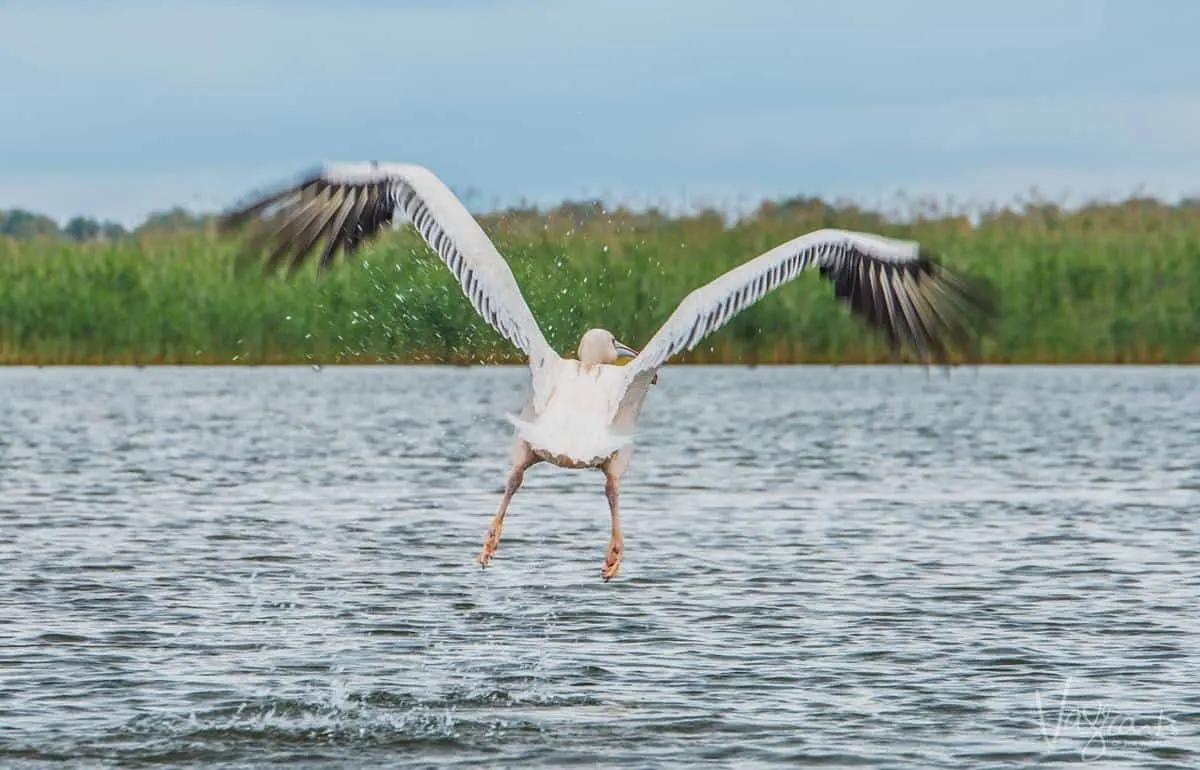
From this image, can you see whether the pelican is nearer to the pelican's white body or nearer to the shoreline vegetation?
the pelican's white body

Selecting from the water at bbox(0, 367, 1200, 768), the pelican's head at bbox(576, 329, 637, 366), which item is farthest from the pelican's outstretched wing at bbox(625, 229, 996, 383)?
the water at bbox(0, 367, 1200, 768)

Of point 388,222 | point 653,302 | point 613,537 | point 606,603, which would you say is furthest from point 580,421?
point 653,302

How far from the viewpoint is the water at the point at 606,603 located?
1177cm

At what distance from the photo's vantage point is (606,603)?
16047 mm

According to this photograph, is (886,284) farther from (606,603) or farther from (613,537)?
(606,603)

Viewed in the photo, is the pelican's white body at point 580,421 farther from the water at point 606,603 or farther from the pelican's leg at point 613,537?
the water at point 606,603

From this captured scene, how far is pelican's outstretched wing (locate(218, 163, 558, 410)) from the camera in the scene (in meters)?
12.1

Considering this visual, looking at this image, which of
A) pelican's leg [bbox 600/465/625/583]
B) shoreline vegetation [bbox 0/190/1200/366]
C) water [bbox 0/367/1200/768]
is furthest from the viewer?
shoreline vegetation [bbox 0/190/1200/366]

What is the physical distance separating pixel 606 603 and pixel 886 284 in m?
4.30

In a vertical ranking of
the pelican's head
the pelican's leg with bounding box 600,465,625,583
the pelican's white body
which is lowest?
the pelican's leg with bounding box 600,465,625,583

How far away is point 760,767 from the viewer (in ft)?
36.0

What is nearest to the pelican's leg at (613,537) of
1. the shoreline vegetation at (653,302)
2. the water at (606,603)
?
the water at (606,603)

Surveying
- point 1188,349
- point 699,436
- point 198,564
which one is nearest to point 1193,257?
point 1188,349

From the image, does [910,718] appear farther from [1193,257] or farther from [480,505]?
[1193,257]
